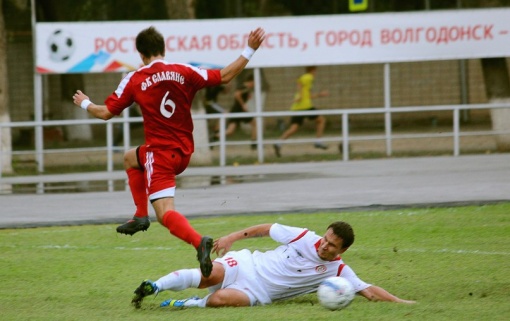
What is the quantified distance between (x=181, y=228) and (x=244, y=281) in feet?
2.13

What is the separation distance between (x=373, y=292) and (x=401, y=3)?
97.7ft

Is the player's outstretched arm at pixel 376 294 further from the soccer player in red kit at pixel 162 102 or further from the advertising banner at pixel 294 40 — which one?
the advertising banner at pixel 294 40

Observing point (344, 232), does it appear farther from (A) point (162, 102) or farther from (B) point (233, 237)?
(A) point (162, 102)

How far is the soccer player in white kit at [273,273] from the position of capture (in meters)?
8.37

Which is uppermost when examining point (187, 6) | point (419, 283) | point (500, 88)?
point (187, 6)

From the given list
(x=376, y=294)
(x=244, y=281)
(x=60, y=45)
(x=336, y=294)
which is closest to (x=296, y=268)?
(x=244, y=281)

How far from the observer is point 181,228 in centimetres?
852

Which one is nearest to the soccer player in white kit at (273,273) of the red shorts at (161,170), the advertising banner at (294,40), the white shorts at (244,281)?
the white shorts at (244,281)

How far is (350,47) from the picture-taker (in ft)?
79.4

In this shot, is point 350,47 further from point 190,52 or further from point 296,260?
point 296,260

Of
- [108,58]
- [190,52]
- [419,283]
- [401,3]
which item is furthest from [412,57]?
[419,283]

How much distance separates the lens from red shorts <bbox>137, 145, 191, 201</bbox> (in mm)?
8836

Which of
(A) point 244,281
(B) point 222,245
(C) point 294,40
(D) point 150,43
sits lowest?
(A) point 244,281

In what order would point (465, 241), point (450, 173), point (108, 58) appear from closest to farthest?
point (465, 241)
point (450, 173)
point (108, 58)
